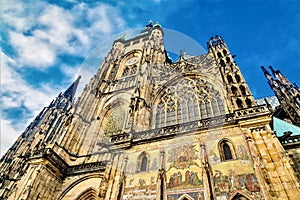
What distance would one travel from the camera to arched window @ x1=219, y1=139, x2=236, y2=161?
7.96 meters

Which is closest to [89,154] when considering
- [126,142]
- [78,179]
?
[78,179]

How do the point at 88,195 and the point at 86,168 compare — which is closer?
the point at 88,195

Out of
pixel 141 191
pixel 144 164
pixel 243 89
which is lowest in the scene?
pixel 141 191

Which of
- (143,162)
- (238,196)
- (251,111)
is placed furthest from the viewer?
(143,162)

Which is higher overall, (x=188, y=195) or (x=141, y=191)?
(x=141, y=191)

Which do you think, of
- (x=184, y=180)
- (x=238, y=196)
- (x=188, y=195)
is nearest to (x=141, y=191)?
(x=184, y=180)

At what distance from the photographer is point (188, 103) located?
13562 mm

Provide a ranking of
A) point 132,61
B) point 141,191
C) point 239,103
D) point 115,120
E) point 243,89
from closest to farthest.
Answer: point 141,191, point 239,103, point 243,89, point 115,120, point 132,61

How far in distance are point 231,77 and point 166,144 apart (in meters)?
5.75

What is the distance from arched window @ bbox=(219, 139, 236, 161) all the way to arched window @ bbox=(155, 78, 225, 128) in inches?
141

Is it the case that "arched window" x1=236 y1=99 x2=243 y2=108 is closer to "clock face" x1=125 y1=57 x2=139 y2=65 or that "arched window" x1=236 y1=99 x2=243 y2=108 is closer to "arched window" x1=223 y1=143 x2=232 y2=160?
"arched window" x1=223 y1=143 x2=232 y2=160

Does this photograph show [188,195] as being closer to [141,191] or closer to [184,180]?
[184,180]

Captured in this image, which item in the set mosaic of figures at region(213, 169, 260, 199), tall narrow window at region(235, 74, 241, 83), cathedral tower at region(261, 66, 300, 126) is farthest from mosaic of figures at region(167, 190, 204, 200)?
cathedral tower at region(261, 66, 300, 126)

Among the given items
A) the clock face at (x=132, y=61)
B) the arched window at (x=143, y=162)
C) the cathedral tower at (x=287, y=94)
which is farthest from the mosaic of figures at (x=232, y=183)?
the clock face at (x=132, y=61)
